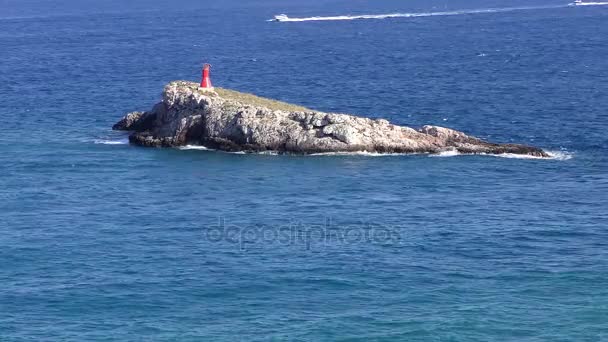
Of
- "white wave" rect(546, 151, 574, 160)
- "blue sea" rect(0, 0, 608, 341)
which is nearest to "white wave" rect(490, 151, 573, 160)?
"white wave" rect(546, 151, 574, 160)

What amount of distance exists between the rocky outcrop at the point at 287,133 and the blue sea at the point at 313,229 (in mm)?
1696

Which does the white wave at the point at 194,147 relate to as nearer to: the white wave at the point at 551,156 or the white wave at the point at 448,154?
the white wave at the point at 448,154

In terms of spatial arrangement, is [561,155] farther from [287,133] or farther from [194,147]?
[194,147]

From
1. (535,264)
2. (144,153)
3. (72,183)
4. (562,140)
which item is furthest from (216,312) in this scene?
(562,140)

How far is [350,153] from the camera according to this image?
95.1 metres

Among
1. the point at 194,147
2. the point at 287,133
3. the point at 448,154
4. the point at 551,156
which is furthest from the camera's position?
the point at 194,147

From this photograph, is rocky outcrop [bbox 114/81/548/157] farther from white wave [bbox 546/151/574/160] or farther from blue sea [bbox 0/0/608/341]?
blue sea [bbox 0/0/608/341]

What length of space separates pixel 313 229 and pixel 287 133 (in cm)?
2215

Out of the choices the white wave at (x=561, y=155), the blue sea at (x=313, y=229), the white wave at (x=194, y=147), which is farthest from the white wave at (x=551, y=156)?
the white wave at (x=194, y=147)

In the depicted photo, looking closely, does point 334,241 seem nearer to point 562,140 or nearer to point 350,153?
point 350,153

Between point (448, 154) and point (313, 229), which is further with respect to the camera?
point (448, 154)

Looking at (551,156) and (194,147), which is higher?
(194,147)

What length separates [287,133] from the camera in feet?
315

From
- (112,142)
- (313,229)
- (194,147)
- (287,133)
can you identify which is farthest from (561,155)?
(112,142)
